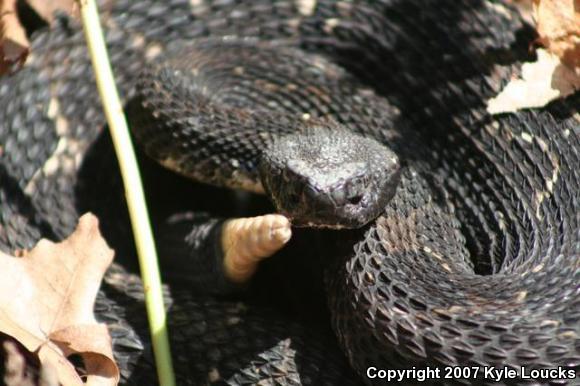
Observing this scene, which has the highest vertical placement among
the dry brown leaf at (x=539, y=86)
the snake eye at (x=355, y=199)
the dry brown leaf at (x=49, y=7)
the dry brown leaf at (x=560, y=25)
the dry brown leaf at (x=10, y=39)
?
the dry brown leaf at (x=560, y=25)

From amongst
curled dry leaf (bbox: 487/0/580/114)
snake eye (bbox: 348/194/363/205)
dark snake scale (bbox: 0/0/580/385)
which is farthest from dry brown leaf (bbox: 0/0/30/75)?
curled dry leaf (bbox: 487/0/580/114)

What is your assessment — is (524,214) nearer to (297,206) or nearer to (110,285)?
(297,206)

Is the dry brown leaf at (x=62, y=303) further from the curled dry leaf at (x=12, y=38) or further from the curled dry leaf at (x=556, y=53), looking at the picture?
the curled dry leaf at (x=556, y=53)

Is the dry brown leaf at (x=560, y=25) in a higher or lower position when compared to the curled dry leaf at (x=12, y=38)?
higher

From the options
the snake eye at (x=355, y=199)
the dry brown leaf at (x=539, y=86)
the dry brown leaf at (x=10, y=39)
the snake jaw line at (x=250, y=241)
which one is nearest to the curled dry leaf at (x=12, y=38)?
the dry brown leaf at (x=10, y=39)

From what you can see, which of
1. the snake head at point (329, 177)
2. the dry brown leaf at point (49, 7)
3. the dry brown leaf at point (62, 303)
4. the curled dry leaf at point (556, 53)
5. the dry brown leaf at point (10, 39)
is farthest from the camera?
the dry brown leaf at point (49, 7)

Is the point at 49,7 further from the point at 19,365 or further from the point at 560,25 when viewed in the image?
the point at 560,25
